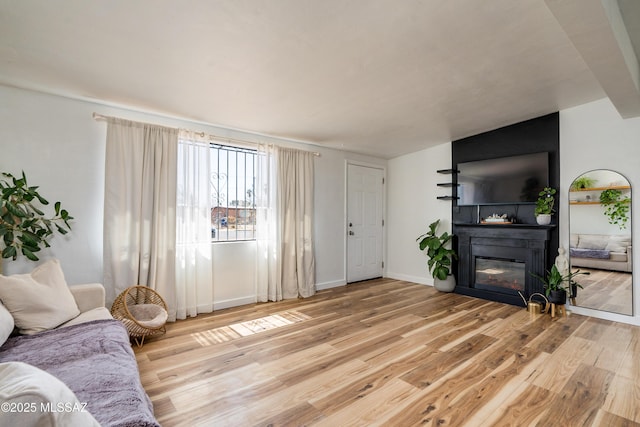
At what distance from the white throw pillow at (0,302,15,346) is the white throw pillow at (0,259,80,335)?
80mm

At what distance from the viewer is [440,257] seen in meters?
4.78

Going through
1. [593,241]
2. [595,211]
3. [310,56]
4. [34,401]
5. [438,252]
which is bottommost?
[438,252]

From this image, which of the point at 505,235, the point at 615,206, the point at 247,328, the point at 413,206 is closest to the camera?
the point at 247,328

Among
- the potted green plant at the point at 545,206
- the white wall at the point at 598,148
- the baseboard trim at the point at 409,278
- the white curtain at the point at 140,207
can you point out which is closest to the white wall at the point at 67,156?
the white curtain at the point at 140,207

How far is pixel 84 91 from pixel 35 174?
90 cm

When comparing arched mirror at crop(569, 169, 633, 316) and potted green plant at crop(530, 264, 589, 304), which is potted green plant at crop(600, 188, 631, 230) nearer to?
arched mirror at crop(569, 169, 633, 316)

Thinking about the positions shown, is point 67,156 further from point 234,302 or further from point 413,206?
point 413,206

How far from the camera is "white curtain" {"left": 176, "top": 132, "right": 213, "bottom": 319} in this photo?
3.56 m

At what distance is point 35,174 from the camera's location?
280 cm

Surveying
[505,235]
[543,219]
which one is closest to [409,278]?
[505,235]

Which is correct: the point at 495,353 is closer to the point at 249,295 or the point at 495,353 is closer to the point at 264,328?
the point at 264,328

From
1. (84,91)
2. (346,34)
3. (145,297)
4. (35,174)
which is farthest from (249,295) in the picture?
(346,34)

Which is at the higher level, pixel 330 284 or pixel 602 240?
pixel 602 240

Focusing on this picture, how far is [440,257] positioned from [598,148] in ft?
7.84
